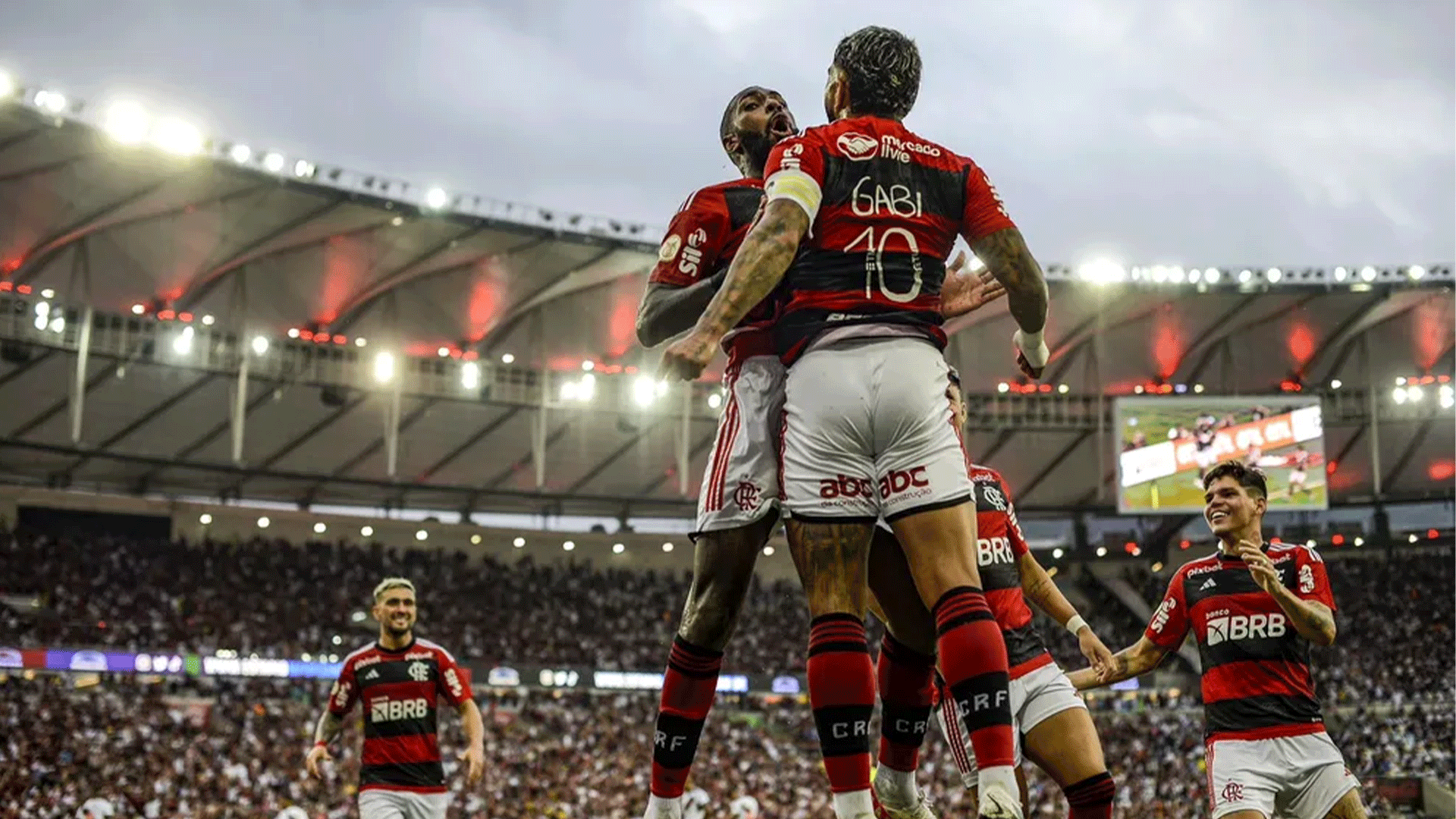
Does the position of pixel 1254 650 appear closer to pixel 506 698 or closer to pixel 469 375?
pixel 506 698

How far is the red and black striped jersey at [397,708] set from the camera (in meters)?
10.6

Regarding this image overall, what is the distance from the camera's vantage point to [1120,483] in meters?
48.8

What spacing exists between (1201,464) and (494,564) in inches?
1010

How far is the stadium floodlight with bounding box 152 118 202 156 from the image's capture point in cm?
4038

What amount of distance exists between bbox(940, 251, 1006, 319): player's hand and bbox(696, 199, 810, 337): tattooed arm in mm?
876

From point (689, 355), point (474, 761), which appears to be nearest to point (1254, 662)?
point (689, 355)

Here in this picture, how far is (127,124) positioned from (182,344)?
8.19m

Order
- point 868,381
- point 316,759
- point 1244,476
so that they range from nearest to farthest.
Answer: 1. point 868,381
2. point 1244,476
3. point 316,759

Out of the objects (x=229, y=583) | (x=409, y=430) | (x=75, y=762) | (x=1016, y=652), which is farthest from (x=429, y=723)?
(x=409, y=430)

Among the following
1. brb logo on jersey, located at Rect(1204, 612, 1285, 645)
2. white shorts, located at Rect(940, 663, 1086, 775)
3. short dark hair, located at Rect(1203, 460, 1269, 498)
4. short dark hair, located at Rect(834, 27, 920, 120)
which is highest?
short dark hair, located at Rect(834, 27, 920, 120)

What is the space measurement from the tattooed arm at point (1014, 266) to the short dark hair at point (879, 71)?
0.64 meters

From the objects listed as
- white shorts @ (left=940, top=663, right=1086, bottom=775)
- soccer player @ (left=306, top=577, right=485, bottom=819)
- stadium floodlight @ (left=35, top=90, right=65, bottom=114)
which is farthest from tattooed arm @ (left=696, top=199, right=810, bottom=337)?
stadium floodlight @ (left=35, top=90, right=65, bottom=114)

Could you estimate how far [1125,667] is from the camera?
8.16m

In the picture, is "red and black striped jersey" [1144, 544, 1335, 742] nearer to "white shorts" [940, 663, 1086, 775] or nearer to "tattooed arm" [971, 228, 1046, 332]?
"white shorts" [940, 663, 1086, 775]
